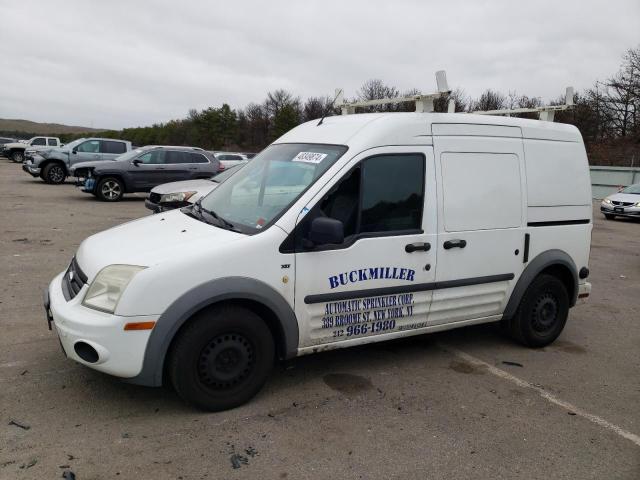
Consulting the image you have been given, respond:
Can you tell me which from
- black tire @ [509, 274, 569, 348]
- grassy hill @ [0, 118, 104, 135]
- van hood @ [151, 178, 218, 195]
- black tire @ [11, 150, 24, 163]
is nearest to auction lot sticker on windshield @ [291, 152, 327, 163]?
black tire @ [509, 274, 569, 348]

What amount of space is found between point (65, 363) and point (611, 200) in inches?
722

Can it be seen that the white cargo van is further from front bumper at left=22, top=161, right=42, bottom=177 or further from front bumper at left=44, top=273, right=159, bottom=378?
front bumper at left=22, top=161, right=42, bottom=177

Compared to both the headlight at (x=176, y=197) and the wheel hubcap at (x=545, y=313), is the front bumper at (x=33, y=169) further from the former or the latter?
the wheel hubcap at (x=545, y=313)

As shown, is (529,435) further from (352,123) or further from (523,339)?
(352,123)

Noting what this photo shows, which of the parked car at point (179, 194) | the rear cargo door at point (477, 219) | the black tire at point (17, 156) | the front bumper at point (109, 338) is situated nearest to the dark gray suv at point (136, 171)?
the parked car at point (179, 194)

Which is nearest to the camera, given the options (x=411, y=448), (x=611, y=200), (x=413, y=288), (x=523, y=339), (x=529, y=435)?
(x=411, y=448)

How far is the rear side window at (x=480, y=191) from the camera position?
4.23m

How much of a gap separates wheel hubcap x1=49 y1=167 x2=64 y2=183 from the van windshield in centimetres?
1884

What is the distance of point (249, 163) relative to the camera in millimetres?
4664

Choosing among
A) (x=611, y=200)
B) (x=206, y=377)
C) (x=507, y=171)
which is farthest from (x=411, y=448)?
(x=611, y=200)

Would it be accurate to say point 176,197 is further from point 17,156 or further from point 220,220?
point 17,156

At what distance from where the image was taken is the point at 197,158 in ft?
54.9

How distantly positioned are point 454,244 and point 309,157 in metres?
1.34

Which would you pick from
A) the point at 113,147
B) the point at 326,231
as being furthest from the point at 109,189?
the point at 326,231
